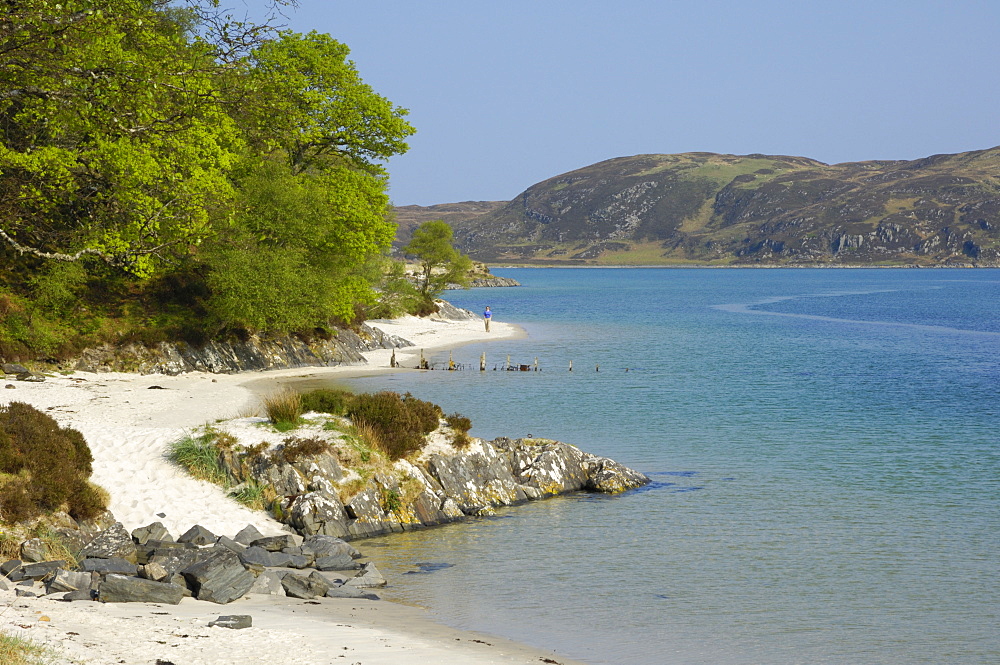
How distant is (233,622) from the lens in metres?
13.3

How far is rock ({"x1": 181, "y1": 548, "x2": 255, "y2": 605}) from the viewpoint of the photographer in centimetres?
1510

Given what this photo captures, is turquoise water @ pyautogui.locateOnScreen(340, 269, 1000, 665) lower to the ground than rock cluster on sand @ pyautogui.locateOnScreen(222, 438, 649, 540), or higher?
lower

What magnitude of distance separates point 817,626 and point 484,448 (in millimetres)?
11484

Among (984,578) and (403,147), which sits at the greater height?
(403,147)

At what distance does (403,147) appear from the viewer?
175 ft

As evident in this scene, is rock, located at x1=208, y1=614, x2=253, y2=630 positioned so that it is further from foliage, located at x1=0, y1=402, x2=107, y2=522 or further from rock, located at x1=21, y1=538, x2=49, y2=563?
foliage, located at x1=0, y1=402, x2=107, y2=522

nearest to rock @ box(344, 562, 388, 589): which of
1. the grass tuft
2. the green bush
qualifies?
the grass tuft

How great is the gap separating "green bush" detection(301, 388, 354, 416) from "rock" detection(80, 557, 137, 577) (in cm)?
980

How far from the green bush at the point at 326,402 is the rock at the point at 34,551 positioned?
31.2 feet

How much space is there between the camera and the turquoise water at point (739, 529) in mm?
15312

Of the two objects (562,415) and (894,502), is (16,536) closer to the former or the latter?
(894,502)

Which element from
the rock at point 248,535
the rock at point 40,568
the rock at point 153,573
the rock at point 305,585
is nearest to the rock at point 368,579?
the rock at point 305,585

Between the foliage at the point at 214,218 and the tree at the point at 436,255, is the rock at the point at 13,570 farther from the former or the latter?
the tree at the point at 436,255

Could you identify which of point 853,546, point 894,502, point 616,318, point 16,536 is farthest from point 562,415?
point 616,318
